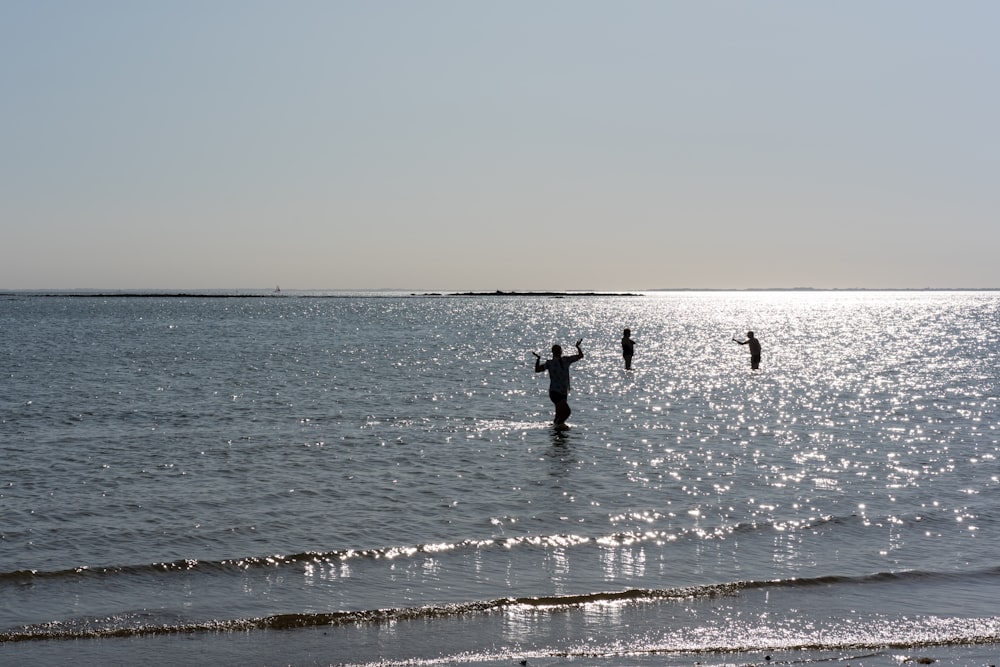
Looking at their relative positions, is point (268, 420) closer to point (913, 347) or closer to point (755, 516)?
point (755, 516)

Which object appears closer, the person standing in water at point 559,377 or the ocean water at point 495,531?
the ocean water at point 495,531

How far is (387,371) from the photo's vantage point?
44.1 metres

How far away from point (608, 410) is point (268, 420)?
979 centimetres

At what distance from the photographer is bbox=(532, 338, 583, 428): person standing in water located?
864 inches

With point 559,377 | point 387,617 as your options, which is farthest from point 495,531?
point 559,377

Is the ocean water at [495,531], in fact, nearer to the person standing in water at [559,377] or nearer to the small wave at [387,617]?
the small wave at [387,617]

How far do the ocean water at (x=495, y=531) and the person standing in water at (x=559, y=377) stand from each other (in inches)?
27.4

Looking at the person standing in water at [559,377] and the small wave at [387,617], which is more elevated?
the person standing in water at [559,377]

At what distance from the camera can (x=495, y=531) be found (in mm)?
12953

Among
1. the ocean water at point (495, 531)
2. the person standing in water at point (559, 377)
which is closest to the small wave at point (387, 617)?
the ocean water at point (495, 531)

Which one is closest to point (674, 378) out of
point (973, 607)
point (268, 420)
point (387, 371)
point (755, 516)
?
point (387, 371)

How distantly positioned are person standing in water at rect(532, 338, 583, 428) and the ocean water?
0.70 metres

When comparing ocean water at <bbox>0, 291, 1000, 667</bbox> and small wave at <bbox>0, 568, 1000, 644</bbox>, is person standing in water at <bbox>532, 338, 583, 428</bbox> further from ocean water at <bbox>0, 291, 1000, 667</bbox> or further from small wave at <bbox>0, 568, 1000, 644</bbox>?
small wave at <bbox>0, 568, 1000, 644</bbox>

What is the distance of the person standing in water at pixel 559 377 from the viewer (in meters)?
22.0
